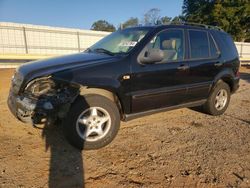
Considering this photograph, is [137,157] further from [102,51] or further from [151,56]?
[102,51]

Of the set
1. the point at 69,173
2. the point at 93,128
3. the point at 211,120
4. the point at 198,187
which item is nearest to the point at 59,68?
the point at 93,128

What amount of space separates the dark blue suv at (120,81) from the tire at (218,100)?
0.07 ft

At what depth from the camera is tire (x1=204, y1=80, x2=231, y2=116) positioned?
5523 millimetres

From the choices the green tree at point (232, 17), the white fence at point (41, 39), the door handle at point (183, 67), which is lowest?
the door handle at point (183, 67)

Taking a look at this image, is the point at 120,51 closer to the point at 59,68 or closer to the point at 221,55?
the point at 59,68

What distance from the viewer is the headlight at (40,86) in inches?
143

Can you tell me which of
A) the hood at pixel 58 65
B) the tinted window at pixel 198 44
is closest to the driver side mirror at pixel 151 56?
the hood at pixel 58 65

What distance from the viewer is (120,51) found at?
439cm

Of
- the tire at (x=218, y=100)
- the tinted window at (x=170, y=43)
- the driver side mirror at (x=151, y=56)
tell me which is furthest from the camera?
the tire at (x=218, y=100)

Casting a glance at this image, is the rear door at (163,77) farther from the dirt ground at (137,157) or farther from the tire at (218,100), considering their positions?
the tire at (218,100)

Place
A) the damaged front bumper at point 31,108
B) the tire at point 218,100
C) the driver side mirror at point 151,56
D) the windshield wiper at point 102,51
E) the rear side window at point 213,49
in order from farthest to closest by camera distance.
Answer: the tire at point 218,100 → the rear side window at point 213,49 → the windshield wiper at point 102,51 → the driver side mirror at point 151,56 → the damaged front bumper at point 31,108

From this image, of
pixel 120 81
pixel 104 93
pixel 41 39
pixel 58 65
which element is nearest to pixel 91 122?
pixel 104 93

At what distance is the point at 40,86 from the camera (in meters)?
3.65

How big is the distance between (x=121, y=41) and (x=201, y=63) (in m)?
1.65
